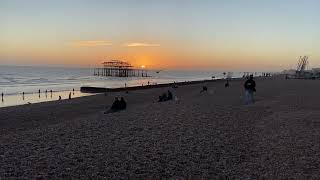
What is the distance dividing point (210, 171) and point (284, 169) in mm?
1619

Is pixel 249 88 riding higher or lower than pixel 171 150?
higher

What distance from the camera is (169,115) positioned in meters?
19.6

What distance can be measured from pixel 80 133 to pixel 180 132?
3346 millimetres

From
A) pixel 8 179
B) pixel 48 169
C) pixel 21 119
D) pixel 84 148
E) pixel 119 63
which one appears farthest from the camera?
pixel 119 63

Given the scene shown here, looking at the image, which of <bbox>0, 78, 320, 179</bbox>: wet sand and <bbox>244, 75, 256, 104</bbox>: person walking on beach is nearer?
<bbox>0, 78, 320, 179</bbox>: wet sand

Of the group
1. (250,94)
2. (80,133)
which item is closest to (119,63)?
(250,94)

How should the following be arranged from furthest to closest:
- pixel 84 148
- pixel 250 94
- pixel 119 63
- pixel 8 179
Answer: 1. pixel 119 63
2. pixel 250 94
3. pixel 84 148
4. pixel 8 179

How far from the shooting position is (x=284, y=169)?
9.77m

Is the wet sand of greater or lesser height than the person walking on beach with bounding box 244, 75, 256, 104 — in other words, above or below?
below

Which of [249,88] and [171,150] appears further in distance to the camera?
[249,88]

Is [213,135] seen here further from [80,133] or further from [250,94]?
[250,94]

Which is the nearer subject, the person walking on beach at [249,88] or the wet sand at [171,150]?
the wet sand at [171,150]

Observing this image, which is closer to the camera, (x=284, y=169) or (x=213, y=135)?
(x=284, y=169)

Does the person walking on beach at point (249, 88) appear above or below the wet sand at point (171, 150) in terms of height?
above
